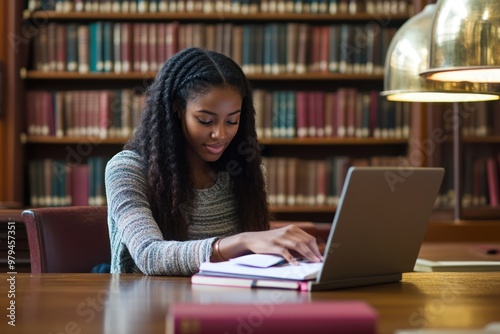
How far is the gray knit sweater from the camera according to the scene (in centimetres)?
180

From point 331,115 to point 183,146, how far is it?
214 cm

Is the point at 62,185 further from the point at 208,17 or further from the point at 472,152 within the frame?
the point at 472,152

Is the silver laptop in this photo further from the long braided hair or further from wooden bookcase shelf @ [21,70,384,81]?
wooden bookcase shelf @ [21,70,384,81]

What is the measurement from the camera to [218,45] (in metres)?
4.19

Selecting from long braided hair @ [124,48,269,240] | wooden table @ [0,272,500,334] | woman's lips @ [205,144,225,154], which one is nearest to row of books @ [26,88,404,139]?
long braided hair @ [124,48,269,240]

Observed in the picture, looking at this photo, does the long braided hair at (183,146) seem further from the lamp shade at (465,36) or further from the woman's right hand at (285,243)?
the lamp shade at (465,36)

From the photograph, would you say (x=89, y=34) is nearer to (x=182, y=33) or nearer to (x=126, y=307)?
(x=182, y=33)

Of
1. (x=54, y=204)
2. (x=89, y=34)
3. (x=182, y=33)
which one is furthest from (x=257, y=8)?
(x=54, y=204)

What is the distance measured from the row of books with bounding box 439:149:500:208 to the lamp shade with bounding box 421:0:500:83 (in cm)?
219

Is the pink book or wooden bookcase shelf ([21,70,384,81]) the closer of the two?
the pink book

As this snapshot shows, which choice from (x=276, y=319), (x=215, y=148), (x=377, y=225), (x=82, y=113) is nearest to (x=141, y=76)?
(x=82, y=113)

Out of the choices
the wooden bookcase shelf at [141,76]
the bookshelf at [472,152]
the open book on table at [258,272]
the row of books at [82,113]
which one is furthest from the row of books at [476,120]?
the open book on table at [258,272]

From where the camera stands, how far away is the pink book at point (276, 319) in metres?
0.94

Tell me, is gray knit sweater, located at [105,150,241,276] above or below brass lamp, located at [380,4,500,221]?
below
